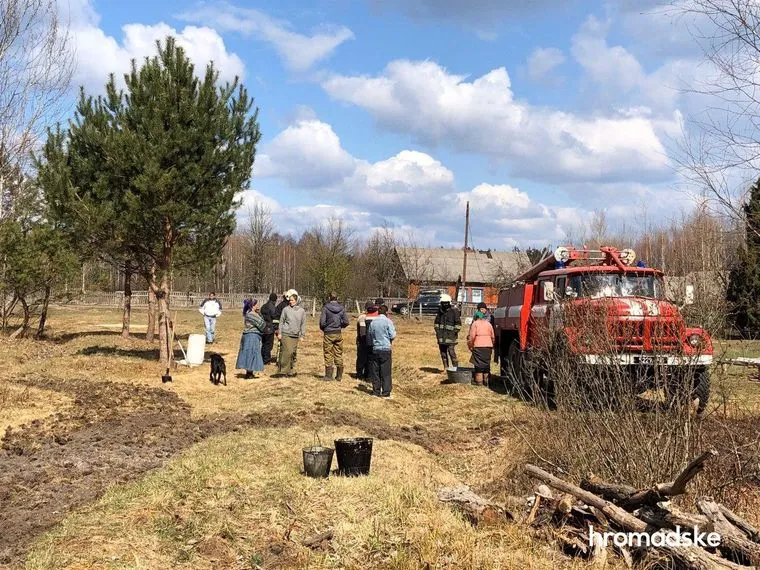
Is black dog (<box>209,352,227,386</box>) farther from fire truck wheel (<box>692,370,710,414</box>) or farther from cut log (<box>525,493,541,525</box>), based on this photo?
fire truck wheel (<box>692,370,710,414</box>)

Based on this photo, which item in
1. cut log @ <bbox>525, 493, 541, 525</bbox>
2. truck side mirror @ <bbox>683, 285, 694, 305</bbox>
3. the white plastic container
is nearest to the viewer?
→ cut log @ <bbox>525, 493, 541, 525</bbox>

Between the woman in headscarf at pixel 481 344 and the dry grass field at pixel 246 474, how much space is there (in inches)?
26.0

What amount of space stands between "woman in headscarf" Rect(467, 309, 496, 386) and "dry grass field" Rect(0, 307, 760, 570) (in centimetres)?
66

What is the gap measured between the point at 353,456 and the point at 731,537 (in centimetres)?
349

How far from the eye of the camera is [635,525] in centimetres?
468

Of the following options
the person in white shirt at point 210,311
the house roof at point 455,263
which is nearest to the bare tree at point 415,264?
the house roof at point 455,263

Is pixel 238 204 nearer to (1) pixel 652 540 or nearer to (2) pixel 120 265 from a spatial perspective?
(2) pixel 120 265

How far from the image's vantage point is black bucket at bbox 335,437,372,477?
6680 millimetres

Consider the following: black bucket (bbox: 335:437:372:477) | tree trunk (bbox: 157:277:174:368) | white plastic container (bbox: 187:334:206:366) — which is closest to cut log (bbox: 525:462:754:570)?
black bucket (bbox: 335:437:372:477)

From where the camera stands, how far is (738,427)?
21.9ft

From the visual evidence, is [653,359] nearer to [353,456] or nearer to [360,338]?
[353,456]

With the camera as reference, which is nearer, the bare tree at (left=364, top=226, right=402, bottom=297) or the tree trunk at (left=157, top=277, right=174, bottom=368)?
the tree trunk at (left=157, top=277, right=174, bottom=368)

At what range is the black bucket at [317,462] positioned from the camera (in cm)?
659

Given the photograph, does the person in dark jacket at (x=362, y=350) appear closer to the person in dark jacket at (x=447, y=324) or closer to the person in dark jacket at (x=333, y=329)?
the person in dark jacket at (x=333, y=329)
